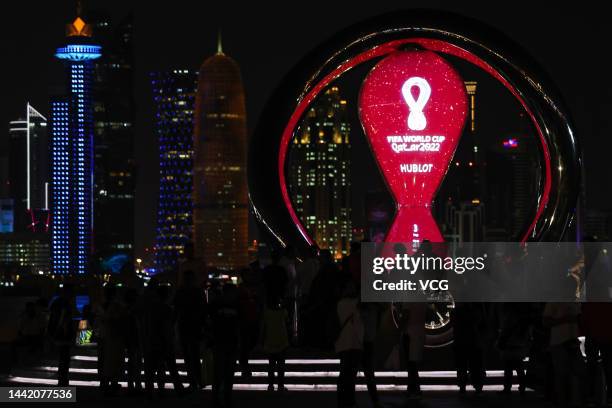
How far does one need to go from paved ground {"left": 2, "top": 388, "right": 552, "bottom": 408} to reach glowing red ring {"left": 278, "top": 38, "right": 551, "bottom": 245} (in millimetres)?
7082

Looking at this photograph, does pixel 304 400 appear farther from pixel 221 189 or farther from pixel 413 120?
pixel 221 189

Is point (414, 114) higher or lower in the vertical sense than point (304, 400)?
higher

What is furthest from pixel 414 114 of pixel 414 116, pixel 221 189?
pixel 221 189

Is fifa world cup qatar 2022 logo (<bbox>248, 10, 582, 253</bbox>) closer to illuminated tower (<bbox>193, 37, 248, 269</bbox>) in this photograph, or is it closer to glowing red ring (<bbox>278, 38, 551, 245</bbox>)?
glowing red ring (<bbox>278, 38, 551, 245</bbox>)

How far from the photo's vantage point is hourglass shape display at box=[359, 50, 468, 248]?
24.9m

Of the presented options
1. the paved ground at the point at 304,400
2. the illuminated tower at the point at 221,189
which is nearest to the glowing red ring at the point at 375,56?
the paved ground at the point at 304,400

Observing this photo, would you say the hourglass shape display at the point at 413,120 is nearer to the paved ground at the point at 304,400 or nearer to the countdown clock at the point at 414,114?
the countdown clock at the point at 414,114

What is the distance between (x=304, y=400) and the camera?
16328 mm

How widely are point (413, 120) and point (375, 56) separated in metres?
1.48

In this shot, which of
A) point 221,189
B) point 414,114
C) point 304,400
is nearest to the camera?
point 304,400

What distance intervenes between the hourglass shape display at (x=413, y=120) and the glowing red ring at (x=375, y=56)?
237 millimetres

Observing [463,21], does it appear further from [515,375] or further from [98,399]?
[98,399]

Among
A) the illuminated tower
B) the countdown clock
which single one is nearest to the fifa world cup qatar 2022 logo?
the countdown clock

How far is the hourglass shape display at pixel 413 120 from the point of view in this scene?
2492cm
